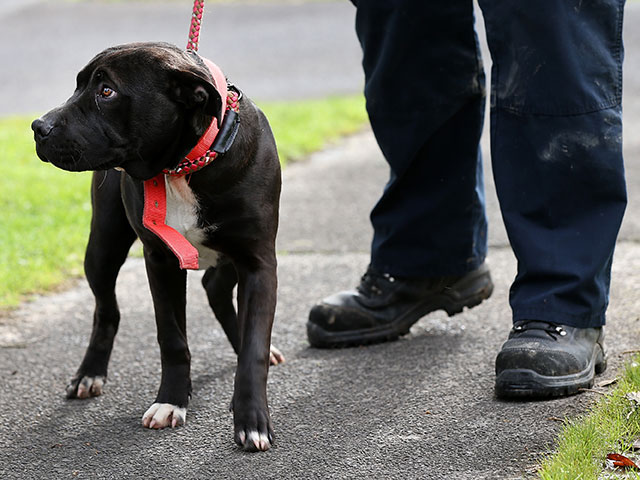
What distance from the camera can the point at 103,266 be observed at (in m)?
3.01

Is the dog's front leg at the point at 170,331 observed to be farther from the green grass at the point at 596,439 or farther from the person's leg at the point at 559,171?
the green grass at the point at 596,439

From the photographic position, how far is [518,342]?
2777 millimetres

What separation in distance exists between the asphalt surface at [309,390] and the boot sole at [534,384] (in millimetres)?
32

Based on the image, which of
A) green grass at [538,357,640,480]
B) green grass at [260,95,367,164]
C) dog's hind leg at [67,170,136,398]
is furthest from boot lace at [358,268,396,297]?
green grass at [260,95,367,164]

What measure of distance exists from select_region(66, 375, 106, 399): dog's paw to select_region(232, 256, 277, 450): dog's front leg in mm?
633

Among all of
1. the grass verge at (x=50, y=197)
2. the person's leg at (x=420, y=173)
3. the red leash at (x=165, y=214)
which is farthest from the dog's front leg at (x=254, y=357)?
the grass verge at (x=50, y=197)

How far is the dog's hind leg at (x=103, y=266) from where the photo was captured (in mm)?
2920

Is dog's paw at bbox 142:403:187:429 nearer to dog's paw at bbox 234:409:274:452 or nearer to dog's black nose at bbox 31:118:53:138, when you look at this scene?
dog's paw at bbox 234:409:274:452

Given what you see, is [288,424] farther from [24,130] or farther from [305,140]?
[24,130]

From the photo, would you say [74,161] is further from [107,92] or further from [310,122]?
[310,122]

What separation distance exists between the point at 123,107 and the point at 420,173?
Result: 1.30 meters

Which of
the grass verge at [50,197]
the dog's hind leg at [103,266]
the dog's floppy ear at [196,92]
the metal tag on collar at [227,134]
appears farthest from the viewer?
the grass verge at [50,197]

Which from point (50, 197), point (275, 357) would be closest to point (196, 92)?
point (275, 357)

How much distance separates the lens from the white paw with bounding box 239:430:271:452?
2428 mm
